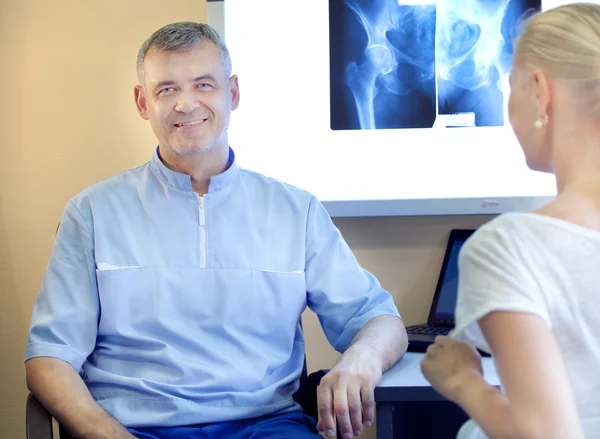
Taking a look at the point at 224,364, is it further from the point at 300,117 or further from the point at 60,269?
the point at 300,117

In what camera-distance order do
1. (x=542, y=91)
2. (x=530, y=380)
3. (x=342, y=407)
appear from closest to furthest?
1. (x=530, y=380)
2. (x=542, y=91)
3. (x=342, y=407)

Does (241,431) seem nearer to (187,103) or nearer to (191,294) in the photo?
(191,294)

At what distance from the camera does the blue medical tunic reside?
175cm

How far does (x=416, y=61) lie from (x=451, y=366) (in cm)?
150

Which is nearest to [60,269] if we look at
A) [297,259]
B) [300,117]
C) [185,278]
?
[185,278]

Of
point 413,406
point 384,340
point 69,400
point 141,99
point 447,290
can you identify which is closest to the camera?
point 69,400

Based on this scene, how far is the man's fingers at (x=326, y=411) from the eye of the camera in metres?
1.51

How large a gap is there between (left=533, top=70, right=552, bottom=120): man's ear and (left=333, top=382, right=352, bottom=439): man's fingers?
0.76 meters

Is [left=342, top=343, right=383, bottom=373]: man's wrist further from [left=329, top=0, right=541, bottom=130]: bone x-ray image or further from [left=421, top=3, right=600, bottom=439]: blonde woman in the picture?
[left=329, top=0, right=541, bottom=130]: bone x-ray image

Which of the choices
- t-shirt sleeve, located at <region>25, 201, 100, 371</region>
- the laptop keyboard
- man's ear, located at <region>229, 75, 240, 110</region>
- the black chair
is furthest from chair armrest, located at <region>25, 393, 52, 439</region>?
the laptop keyboard

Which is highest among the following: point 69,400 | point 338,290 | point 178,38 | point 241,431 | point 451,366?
point 178,38

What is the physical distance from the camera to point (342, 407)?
152cm

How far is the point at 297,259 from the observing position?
1.93 metres

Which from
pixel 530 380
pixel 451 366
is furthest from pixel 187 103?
pixel 530 380
